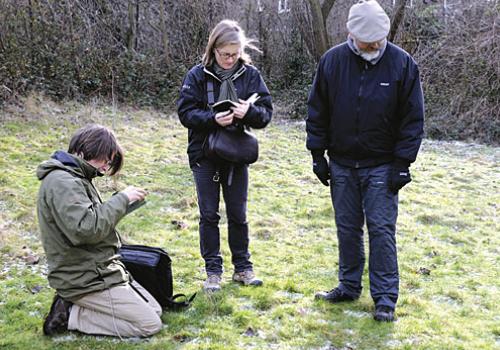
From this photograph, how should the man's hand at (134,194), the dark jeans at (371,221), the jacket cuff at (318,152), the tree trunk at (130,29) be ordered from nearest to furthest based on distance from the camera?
the man's hand at (134,194) < the dark jeans at (371,221) < the jacket cuff at (318,152) < the tree trunk at (130,29)

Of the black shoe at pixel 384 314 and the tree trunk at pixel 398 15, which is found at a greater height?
the tree trunk at pixel 398 15

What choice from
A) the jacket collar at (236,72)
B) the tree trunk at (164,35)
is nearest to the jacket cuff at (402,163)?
the jacket collar at (236,72)

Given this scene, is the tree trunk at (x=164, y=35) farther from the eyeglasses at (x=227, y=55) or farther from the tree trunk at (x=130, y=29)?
the eyeglasses at (x=227, y=55)

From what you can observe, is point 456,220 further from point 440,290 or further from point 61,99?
point 61,99

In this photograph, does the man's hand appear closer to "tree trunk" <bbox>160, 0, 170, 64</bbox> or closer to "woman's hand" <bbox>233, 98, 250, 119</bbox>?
"woman's hand" <bbox>233, 98, 250, 119</bbox>

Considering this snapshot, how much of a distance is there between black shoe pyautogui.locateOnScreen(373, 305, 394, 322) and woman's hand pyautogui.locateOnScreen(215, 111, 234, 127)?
60.5 inches

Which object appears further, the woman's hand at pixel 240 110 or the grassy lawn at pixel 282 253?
the woman's hand at pixel 240 110

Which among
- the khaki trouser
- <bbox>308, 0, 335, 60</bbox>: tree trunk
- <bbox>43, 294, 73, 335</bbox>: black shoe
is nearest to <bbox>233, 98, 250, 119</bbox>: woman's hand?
the khaki trouser

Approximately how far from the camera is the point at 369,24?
3.52 metres

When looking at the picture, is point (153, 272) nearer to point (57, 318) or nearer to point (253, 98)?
point (57, 318)

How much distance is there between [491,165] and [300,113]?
5285 mm

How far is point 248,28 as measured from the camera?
53.0 feet

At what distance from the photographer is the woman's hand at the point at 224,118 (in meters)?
3.92

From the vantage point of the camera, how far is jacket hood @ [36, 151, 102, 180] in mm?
3227
